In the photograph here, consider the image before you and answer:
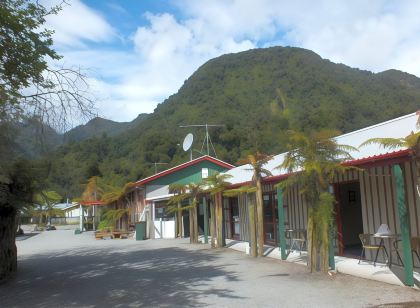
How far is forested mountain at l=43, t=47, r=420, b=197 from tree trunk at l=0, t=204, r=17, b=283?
26865 mm

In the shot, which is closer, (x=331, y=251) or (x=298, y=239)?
(x=331, y=251)

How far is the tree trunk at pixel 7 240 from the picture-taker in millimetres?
11258

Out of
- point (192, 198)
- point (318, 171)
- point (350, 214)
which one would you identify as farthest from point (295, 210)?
point (192, 198)

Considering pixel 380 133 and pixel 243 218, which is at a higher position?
pixel 380 133

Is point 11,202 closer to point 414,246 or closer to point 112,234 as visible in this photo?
point 414,246

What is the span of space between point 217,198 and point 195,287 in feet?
26.5

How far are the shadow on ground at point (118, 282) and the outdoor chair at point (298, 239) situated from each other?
2402 millimetres

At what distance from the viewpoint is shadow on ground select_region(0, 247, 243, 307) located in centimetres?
839

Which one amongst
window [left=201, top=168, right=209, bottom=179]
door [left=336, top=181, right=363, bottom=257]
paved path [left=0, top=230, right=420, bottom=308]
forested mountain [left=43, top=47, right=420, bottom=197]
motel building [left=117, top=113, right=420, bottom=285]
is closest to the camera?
paved path [left=0, top=230, right=420, bottom=308]

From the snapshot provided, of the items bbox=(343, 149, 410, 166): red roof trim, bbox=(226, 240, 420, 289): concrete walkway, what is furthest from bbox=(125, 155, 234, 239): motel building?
bbox=(343, 149, 410, 166): red roof trim

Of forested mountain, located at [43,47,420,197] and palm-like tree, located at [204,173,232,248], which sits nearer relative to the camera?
palm-like tree, located at [204,173,232,248]

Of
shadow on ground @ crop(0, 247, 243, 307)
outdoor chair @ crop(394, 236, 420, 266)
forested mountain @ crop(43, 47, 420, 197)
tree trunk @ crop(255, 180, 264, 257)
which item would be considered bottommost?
shadow on ground @ crop(0, 247, 243, 307)

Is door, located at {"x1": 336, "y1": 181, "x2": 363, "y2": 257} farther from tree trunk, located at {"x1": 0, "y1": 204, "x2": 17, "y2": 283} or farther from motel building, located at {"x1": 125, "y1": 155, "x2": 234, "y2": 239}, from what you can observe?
motel building, located at {"x1": 125, "y1": 155, "x2": 234, "y2": 239}

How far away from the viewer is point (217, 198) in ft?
57.1
